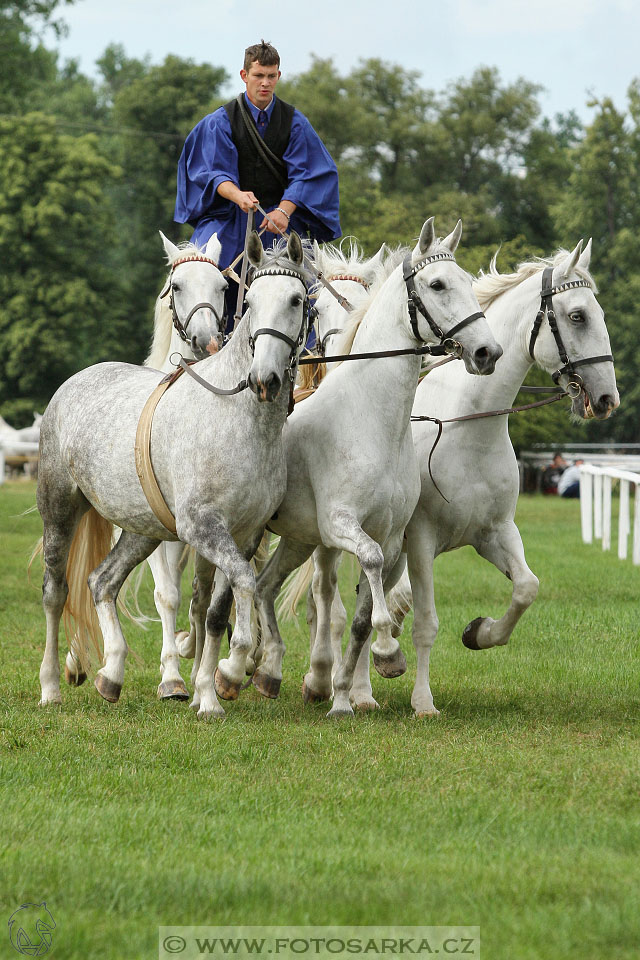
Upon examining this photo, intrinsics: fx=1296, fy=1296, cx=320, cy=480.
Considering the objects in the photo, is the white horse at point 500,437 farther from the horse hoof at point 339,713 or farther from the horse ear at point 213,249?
the horse ear at point 213,249

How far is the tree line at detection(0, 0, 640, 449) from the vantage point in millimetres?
46875

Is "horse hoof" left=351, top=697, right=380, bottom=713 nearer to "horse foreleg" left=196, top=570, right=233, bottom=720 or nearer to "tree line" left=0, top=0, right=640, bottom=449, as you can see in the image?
"horse foreleg" left=196, top=570, right=233, bottom=720

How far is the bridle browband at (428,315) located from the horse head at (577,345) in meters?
0.70

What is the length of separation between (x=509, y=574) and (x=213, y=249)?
2796 millimetres

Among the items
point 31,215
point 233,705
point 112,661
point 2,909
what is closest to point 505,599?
point 233,705

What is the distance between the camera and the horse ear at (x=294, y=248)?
662 cm

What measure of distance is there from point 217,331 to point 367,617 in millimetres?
2034

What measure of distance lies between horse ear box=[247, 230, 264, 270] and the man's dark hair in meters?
2.03

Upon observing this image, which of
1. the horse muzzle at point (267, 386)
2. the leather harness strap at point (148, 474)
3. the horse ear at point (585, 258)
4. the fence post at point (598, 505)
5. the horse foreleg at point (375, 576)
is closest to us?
the horse muzzle at point (267, 386)

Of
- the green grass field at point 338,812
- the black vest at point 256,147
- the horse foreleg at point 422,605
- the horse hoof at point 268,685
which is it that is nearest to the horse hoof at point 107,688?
the green grass field at point 338,812

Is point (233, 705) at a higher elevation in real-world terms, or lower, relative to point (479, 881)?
lower

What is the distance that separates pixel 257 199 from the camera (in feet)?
→ 27.7

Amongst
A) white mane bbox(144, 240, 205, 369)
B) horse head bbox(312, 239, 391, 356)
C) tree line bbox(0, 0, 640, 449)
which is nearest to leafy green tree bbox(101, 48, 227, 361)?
tree line bbox(0, 0, 640, 449)

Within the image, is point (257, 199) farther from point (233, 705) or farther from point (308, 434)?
point (233, 705)
